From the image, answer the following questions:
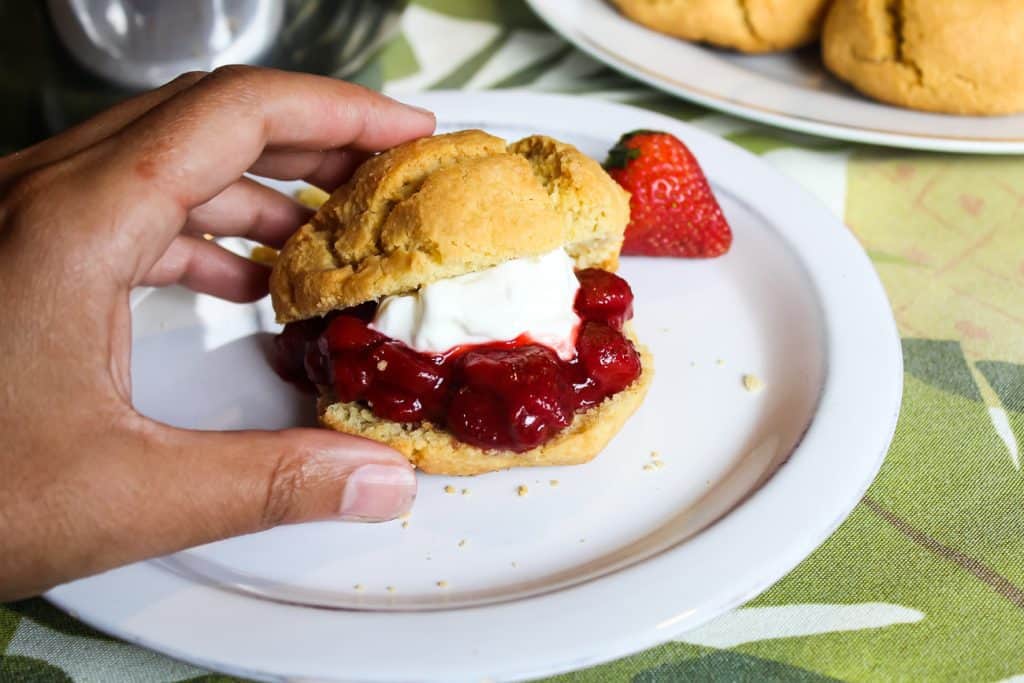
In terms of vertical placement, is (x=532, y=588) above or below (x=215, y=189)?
below

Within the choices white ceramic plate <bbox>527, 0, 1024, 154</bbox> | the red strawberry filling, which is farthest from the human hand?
white ceramic plate <bbox>527, 0, 1024, 154</bbox>

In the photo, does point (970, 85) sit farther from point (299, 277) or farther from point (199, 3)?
point (199, 3)

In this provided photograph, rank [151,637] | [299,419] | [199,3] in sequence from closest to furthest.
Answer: [151,637] → [299,419] → [199,3]

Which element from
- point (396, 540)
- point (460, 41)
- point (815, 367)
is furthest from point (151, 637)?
point (460, 41)

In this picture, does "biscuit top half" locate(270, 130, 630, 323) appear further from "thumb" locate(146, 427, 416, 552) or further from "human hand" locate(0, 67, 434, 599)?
"thumb" locate(146, 427, 416, 552)

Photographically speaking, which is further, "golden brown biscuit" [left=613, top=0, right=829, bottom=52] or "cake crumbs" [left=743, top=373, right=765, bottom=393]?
"golden brown biscuit" [left=613, top=0, right=829, bottom=52]

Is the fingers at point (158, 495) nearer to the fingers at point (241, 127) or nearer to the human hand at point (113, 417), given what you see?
the human hand at point (113, 417)
